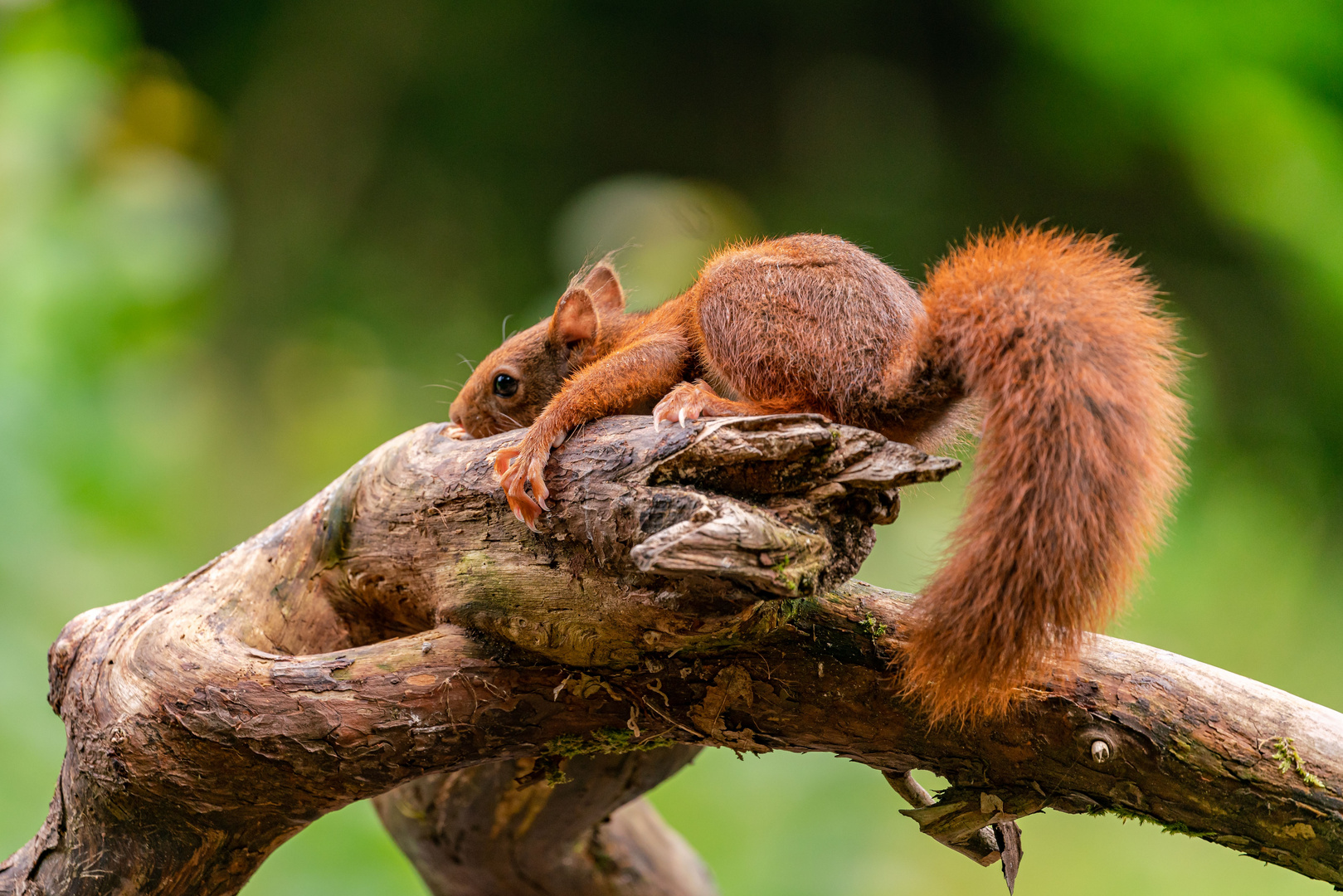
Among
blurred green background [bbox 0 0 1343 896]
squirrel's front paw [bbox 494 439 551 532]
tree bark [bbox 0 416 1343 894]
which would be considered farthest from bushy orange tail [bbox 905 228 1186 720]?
blurred green background [bbox 0 0 1343 896]

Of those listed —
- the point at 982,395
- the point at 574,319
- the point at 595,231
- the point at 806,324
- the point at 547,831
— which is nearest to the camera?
the point at 982,395

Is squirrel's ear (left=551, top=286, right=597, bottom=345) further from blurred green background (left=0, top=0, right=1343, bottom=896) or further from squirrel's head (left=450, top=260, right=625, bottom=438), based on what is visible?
blurred green background (left=0, top=0, right=1343, bottom=896)

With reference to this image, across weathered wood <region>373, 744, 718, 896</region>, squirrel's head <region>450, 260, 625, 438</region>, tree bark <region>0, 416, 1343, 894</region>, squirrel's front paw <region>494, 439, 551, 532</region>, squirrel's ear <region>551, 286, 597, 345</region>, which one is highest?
squirrel's ear <region>551, 286, 597, 345</region>

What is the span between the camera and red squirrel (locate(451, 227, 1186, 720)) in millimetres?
1459

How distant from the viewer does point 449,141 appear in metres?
5.70

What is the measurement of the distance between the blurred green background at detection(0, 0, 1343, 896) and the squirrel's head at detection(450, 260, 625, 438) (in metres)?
0.73

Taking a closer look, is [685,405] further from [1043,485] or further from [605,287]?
[605,287]

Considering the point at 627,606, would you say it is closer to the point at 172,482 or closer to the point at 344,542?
the point at 344,542

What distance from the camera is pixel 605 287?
2.82 m

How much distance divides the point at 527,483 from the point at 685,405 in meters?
0.31

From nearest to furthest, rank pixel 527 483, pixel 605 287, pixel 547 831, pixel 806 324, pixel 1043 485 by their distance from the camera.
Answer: pixel 1043 485 → pixel 527 483 → pixel 806 324 → pixel 547 831 → pixel 605 287

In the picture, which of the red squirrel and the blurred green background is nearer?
the red squirrel

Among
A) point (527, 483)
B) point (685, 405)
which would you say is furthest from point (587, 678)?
point (685, 405)

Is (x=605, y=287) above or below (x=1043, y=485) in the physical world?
above
